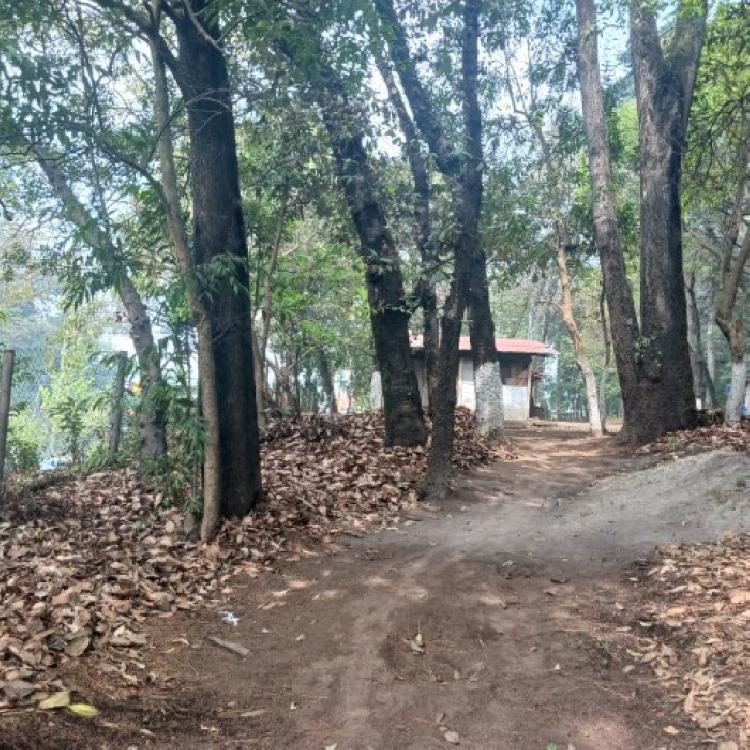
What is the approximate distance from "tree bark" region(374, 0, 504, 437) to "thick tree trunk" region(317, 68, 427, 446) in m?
1.13

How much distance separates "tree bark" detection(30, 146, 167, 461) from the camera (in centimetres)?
565

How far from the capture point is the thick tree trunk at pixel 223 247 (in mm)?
7086

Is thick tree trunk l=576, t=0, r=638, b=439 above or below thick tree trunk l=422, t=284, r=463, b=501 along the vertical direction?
above

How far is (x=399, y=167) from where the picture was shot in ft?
36.5

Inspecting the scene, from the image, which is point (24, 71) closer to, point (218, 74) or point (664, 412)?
point (218, 74)

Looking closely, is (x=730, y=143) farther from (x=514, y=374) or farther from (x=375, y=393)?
(x=514, y=374)

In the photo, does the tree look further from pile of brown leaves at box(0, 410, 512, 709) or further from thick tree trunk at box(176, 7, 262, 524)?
thick tree trunk at box(176, 7, 262, 524)

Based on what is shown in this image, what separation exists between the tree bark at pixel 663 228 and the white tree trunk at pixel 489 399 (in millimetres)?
2604

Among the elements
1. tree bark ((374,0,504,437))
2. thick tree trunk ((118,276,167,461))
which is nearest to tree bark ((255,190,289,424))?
thick tree trunk ((118,276,167,461))

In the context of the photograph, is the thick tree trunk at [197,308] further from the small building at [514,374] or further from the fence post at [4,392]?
the small building at [514,374]

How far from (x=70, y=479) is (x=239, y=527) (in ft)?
13.7

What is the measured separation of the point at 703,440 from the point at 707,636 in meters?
7.57

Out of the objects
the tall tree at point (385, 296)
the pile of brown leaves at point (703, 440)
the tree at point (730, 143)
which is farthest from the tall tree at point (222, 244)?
the tree at point (730, 143)

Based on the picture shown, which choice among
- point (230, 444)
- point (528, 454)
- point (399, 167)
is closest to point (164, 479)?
point (230, 444)
